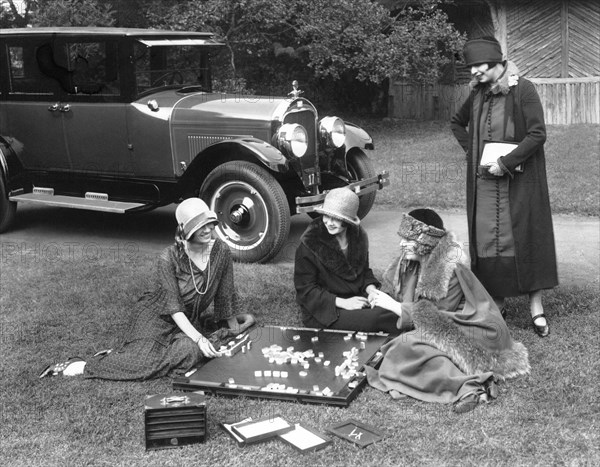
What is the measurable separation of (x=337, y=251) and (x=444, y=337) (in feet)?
4.30

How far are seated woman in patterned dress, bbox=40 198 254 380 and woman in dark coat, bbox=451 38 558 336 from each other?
1807mm

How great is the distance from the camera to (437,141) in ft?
49.1

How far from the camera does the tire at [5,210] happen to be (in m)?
8.98

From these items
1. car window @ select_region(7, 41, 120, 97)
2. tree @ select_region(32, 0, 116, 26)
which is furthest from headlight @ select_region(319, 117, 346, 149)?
tree @ select_region(32, 0, 116, 26)

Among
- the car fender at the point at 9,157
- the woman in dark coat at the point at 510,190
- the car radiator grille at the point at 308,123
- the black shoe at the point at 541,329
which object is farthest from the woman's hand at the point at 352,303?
the car fender at the point at 9,157

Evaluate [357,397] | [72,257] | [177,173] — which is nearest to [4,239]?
[72,257]

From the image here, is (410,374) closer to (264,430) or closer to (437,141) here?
(264,430)

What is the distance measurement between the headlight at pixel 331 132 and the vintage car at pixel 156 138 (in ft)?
0.06

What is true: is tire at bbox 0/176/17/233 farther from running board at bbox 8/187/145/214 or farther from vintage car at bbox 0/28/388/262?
running board at bbox 8/187/145/214

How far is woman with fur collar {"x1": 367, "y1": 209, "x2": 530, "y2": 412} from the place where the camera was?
463 cm

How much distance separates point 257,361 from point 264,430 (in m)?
0.93

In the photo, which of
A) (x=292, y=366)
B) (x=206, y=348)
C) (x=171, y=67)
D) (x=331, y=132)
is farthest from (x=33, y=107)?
(x=292, y=366)

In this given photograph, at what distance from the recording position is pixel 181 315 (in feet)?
17.2

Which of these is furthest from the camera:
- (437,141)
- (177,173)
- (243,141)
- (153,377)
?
(437,141)
